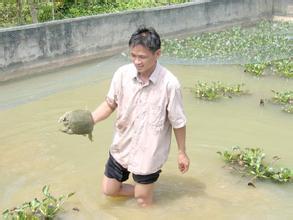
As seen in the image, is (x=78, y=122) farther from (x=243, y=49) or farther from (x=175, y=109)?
(x=243, y=49)

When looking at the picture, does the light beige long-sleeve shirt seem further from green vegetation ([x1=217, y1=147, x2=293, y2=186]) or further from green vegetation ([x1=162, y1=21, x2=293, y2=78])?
green vegetation ([x1=162, y1=21, x2=293, y2=78])

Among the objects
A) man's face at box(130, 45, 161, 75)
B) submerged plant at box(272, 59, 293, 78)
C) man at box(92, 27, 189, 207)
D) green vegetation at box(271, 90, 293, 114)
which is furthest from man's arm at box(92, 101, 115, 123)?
submerged plant at box(272, 59, 293, 78)

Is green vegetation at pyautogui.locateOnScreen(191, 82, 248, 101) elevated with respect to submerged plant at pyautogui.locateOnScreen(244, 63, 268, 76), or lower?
lower

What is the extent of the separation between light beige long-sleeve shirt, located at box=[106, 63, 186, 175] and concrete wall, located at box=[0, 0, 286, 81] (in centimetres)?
486

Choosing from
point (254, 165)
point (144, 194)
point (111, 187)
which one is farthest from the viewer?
point (254, 165)

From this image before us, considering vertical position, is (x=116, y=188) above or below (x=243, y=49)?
below

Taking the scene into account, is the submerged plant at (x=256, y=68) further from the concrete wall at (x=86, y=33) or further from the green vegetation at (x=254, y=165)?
the green vegetation at (x=254, y=165)

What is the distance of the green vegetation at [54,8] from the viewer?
434 inches

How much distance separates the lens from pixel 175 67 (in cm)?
981

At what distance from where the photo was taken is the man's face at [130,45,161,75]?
383cm

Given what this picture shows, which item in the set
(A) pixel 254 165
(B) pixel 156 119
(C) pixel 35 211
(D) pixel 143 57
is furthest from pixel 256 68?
(C) pixel 35 211

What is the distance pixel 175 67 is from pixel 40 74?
2.63m

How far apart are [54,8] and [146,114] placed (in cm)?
898

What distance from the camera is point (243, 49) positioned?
1115 centimetres
